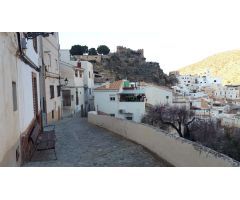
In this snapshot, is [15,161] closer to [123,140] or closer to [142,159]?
[142,159]

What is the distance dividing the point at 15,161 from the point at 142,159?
3078mm

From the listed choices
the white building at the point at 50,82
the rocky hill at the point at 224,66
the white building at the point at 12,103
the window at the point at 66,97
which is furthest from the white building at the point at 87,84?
the rocky hill at the point at 224,66

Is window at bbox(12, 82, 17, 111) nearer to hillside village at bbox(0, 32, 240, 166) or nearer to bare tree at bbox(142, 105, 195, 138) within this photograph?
hillside village at bbox(0, 32, 240, 166)

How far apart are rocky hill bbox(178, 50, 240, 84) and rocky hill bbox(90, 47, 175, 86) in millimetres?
56164

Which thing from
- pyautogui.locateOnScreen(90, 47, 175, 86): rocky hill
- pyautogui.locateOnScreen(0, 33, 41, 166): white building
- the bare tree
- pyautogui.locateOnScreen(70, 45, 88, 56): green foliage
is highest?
pyautogui.locateOnScreen(70, 45, 88, 56): green foliage

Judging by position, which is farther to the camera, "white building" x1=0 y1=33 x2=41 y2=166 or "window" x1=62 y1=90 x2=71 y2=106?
"window" x1=62 y1=90 x2=71 y2=106

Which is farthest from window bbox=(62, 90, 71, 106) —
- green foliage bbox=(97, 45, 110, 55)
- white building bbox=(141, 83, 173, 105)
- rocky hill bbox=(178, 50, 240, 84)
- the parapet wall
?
rocky hill bbox=(178, 50, 240, 84)

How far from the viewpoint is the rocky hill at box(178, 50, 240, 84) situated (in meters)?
110

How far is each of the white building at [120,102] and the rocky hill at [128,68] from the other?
56.8 feet

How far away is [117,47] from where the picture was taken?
6084 cm

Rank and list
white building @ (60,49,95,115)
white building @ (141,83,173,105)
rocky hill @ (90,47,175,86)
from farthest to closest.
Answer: rocky hill @ (90,47,175,86) < white building @ (141,83,173,105) < white building @ (60,49,95,115)

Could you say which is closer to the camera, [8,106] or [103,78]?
[8,106]

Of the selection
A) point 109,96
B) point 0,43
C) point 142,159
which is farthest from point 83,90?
point 0,43

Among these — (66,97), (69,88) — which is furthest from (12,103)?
(66,97)
